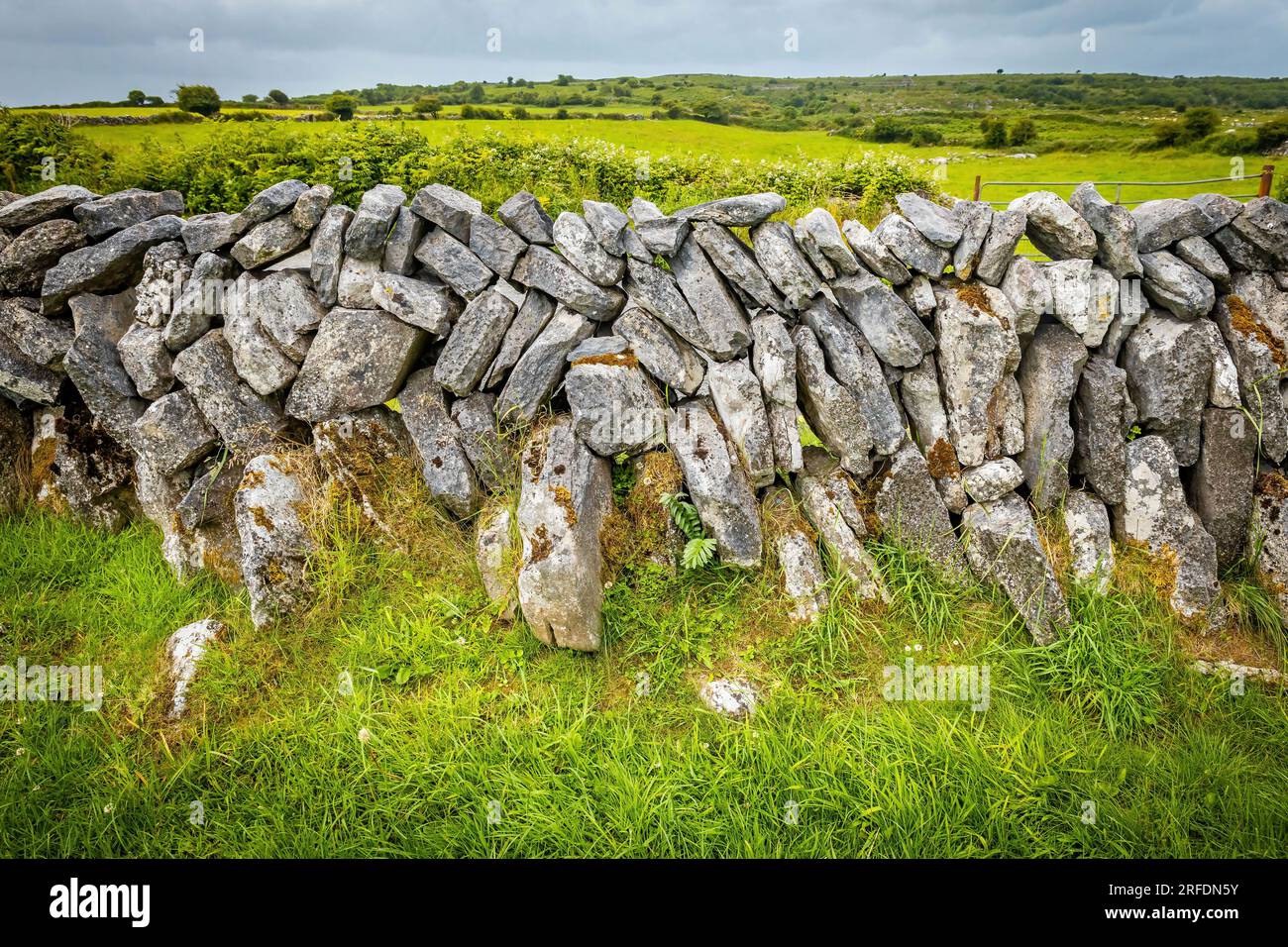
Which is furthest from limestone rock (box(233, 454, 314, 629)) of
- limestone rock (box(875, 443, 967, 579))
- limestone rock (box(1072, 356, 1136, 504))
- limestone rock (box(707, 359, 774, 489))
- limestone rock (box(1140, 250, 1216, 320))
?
limestone rock (box(1140, 250, 1216, 320))

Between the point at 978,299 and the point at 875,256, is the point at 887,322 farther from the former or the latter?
the point at 978,299

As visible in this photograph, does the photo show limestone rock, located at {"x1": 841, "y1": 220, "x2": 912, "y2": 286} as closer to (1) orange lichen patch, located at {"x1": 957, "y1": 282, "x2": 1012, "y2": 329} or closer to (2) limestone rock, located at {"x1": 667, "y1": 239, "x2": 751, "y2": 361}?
(1) orange lichen patch, located at {"x1": 957, "y1": 282, "x2": 1012, "y2": 329}

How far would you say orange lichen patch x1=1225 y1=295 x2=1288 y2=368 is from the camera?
5.57 meters

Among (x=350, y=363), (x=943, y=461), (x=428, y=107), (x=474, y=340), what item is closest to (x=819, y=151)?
(x=428, y=107)

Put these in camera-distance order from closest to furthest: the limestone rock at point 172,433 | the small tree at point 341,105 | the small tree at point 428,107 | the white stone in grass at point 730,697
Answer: the white stone in grass at point 730,697 → the limestone rock at point 172,433 → the small tree at point 341,105 → the small tree at point 428,107

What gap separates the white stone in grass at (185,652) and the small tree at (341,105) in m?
11.9

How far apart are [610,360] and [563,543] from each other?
1542mm

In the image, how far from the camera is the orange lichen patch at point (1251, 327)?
557 centimetres

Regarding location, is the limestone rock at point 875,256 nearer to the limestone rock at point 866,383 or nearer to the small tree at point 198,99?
the limestone rock at point 866,383

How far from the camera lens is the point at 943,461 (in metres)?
5.73

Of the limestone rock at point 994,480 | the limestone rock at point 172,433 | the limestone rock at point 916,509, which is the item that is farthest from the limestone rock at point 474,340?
the limestone rock at point 994,480

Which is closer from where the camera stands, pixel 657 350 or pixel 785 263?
pixel 785 263

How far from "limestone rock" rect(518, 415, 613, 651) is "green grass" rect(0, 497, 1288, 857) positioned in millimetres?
227

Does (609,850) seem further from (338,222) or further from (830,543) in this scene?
(338,222)
